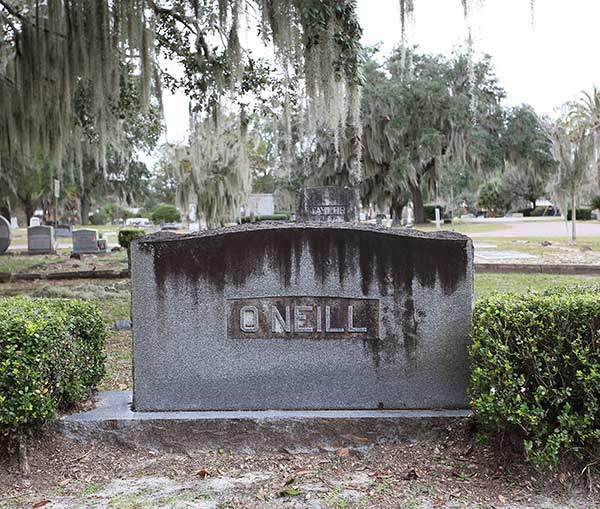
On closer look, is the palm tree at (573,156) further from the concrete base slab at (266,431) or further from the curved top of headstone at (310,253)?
the concrete base slab at (266,431)

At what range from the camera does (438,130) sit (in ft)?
84.7

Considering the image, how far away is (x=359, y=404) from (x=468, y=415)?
2.05ft

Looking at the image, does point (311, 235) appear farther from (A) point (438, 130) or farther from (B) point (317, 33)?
(A) point (438, 130)

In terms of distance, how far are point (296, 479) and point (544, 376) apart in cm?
133

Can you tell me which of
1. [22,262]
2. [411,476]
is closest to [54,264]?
[22,262]

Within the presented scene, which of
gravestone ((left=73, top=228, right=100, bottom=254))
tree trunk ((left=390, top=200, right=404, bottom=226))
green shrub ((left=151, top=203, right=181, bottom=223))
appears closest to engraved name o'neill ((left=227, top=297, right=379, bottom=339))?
gravestone ((left=73, top=228, right=100, bottom=254))

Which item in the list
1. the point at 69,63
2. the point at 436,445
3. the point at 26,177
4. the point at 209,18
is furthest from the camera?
the point at 26,177

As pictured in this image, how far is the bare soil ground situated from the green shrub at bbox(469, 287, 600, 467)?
0.18 m

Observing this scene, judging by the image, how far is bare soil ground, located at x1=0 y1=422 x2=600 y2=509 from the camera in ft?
8.68

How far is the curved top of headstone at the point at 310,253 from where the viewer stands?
3.40 m

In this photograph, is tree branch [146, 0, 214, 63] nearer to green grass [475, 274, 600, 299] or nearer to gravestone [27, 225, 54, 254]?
green grass [475, 274, 600, 299]

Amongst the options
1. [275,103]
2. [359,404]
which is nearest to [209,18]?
[275,103]

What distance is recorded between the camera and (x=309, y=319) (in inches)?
136

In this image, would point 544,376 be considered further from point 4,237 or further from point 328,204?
point 4,237
